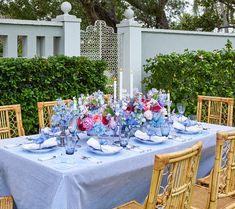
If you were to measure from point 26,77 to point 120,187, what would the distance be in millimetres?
2377

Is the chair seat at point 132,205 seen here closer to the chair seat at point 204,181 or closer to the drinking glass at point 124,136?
the drinking glass at point 124,136

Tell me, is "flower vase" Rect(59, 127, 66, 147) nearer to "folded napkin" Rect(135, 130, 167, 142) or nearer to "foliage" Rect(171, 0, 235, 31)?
"folded napkin" Rect(135, 130, 167, 142)

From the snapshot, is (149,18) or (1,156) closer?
(1,156)

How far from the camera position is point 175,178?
2.09 metres

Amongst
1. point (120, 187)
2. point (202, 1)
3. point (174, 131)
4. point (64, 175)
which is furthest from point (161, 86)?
point (202, 1)

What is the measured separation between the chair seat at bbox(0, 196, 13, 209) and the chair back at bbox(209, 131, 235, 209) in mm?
1284

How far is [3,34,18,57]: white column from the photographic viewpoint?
5082mm

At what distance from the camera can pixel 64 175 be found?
7.27 feet

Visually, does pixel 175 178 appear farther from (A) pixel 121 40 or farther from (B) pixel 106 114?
(A) pixel 121 40

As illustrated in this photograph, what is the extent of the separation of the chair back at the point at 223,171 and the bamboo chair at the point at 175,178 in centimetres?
32

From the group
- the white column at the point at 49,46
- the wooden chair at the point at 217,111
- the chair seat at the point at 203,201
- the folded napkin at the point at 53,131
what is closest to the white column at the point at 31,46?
the white column at the point at 49,46

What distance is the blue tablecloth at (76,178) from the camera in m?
2.26

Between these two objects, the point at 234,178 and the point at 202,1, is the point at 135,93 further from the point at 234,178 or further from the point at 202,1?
Result: the point at 202,1

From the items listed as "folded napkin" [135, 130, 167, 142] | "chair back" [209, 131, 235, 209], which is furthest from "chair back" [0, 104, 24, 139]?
"chair back" [209, 131, 235, 209]
